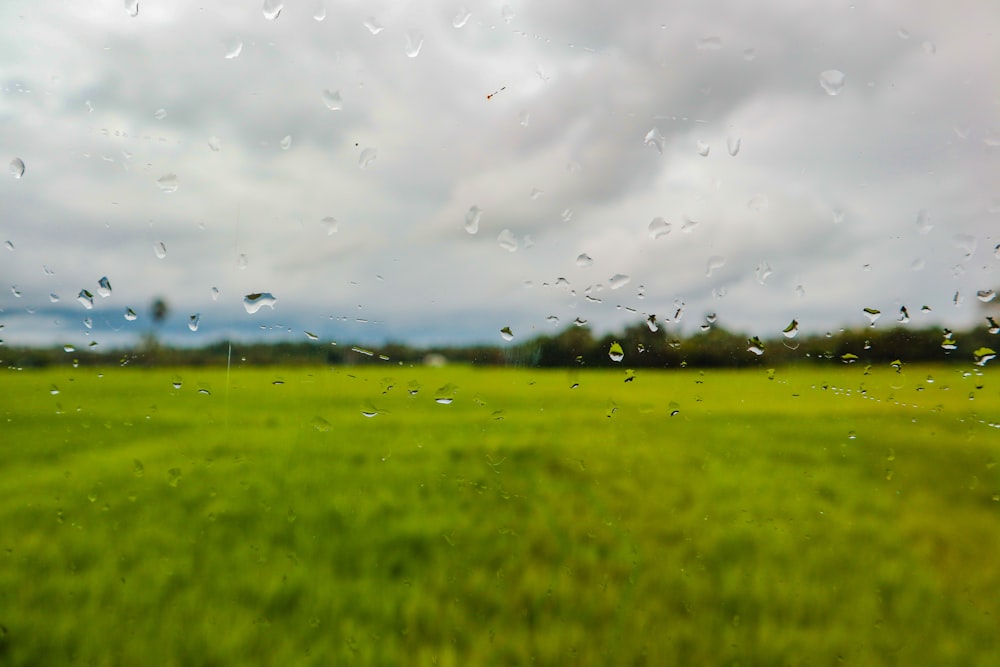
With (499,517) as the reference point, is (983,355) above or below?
above

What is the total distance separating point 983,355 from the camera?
7.22ft

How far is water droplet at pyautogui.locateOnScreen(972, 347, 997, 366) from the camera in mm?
2197

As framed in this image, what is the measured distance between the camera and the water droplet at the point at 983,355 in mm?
2197

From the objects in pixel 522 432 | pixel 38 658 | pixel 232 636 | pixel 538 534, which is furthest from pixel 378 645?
pixel 38 658

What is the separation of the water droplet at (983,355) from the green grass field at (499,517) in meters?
0.07

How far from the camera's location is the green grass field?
189 centimetres

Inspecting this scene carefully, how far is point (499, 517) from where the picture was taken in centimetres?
212

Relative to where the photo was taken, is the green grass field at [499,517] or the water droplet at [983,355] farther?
the water droplet at [983,355]

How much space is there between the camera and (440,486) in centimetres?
221

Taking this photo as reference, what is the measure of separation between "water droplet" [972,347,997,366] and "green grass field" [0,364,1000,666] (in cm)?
7

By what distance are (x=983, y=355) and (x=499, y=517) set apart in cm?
186

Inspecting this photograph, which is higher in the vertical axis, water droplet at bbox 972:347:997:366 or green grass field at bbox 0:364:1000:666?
water droplet at bbox 972:347:997:366

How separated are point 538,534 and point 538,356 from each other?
0.63 metres

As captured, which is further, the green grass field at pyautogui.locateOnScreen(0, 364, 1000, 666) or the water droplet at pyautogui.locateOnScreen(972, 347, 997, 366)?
the water droplet at pyautogui.locateOnScreen(972, 347, 997, 366)
